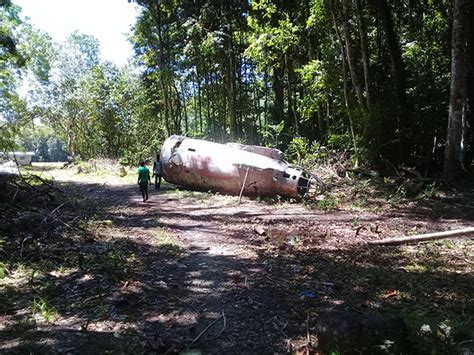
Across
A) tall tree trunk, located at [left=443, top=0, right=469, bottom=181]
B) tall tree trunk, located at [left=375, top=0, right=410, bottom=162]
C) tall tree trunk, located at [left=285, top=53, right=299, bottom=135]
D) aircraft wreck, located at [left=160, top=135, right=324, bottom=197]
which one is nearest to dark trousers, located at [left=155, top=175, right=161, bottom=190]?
aircraft wreck, located at [left=160, top=135, right=324, bottom=197]

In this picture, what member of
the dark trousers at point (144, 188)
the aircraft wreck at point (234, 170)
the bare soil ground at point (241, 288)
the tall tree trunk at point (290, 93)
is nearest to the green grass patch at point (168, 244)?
the bare soil ground at point (241, 288)

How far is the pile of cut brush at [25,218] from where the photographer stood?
268 inches

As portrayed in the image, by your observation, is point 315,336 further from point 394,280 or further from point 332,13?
point 332,13

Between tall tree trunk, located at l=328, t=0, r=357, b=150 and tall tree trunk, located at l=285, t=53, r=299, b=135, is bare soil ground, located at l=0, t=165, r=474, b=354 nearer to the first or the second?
tall tree trunk, located at l=328, t=0, r=357, b=150

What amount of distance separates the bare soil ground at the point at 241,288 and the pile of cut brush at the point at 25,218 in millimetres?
80

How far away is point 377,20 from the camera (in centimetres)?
1688

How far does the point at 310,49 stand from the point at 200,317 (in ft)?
54.6

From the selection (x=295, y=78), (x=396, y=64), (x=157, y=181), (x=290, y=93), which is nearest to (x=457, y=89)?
(x=396, y=64)

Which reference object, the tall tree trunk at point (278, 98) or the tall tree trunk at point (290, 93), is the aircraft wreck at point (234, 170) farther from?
the tall tree trunk at point (278, 98)

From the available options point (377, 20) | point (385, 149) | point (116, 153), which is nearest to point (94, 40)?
point (116, 153)

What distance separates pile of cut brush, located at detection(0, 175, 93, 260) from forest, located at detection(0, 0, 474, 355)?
0.03 m

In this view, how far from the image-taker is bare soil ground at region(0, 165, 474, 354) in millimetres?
3773

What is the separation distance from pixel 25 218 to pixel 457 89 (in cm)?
1165

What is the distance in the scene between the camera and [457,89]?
1092 cm
